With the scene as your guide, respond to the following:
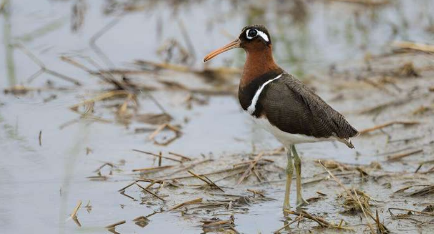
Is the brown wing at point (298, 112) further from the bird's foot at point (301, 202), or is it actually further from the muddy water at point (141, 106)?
the muddy water at point (141, 106)

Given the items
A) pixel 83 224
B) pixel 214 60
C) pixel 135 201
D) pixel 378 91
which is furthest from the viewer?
pixel 214 60

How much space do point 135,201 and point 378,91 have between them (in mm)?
4141

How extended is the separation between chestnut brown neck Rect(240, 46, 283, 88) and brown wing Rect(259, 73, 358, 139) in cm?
18

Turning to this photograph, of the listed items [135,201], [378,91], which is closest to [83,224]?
[135,201]

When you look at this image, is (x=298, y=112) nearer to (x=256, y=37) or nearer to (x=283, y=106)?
(x=283, y=106)

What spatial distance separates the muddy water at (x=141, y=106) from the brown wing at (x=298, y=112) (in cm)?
71

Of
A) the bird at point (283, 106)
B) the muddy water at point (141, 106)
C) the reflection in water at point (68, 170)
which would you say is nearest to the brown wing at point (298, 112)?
the bird at point (283, 106)

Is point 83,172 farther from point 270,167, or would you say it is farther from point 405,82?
point 405,82

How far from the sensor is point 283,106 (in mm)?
6492

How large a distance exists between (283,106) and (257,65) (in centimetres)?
47

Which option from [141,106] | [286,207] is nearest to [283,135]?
[286,207]

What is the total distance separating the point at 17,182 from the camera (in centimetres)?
702

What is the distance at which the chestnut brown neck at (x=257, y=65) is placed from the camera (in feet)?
22.2

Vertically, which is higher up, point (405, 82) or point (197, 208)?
point (405, 82)
